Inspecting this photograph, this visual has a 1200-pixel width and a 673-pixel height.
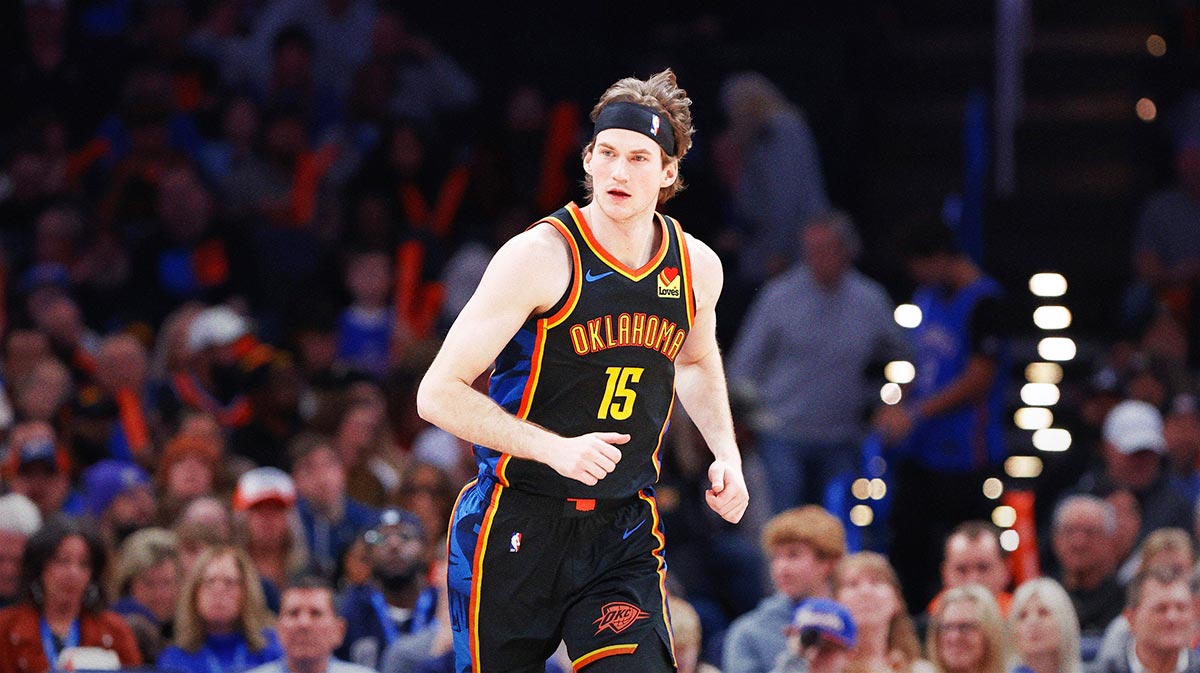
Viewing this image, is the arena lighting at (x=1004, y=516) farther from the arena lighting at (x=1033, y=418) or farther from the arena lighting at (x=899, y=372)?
the arena lighting at (x=1033, y=418)

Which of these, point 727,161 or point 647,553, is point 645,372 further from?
point 727,161

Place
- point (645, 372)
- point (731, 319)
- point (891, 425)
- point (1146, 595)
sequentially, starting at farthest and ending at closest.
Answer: point (731, 319)
point (891, 425)
point (1146, 595)
point (645, 372)

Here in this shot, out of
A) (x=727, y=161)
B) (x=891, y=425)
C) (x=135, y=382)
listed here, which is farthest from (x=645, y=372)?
(x=727, y=161)

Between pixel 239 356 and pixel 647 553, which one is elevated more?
pixel 239 356

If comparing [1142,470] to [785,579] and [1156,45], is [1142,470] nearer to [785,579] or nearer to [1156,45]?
[785,579]

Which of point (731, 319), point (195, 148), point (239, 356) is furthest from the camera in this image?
point (195, 148)

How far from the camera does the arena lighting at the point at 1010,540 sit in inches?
398

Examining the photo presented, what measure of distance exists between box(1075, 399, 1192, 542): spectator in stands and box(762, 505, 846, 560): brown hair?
2.08 metres

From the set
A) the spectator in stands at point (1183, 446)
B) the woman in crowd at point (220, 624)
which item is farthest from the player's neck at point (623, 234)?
the spectator in stands at point (1183, 446)

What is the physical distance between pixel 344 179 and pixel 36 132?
2200 millimetres

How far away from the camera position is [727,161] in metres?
13.2

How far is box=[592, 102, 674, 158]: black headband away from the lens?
199 inches

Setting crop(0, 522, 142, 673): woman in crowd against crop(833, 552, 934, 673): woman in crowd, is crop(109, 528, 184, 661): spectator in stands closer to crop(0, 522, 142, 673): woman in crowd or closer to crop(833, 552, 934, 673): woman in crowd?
crop(0, 522, 142, 673): woman in crowd

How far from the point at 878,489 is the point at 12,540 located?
4972mm
